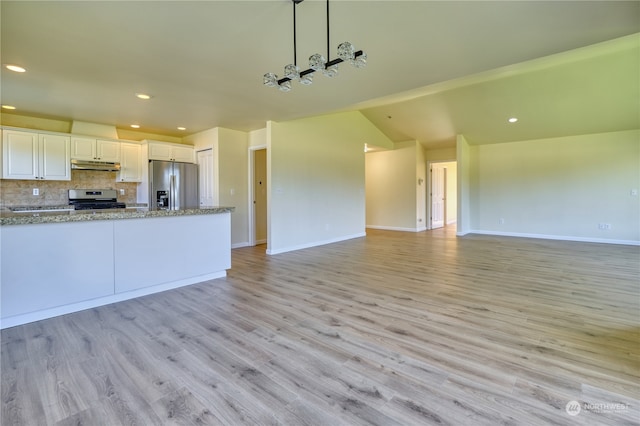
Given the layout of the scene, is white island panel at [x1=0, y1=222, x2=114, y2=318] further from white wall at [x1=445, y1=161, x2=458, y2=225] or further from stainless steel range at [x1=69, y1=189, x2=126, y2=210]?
white wall at [x1=445, y1=161, x2=458, y2=225]

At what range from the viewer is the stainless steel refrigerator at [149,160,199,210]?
19.4ft

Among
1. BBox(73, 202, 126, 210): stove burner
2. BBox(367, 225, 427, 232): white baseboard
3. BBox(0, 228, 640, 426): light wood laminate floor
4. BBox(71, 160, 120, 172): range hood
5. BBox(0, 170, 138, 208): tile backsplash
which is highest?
BBox(71, 160, 120, 172): range hood

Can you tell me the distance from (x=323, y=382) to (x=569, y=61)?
6.15 m

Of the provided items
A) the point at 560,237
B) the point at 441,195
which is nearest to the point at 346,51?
the point at 560,237

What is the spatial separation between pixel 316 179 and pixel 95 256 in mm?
4296

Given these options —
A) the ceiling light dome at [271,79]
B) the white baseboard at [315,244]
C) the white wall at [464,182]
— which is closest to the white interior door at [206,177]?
the white baseboard at [315,244]

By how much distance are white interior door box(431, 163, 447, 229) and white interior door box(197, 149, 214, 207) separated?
695cm

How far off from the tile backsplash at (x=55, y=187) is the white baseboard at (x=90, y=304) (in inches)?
138

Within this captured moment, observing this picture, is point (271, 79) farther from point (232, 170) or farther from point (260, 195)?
point (260, 195)

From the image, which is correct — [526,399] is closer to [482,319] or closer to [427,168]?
[482,319]

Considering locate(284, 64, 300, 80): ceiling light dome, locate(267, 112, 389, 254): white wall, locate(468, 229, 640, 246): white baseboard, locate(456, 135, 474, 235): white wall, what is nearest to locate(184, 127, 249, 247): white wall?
locate(267, 112, 389, 254): white wall

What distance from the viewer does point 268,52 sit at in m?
2.82

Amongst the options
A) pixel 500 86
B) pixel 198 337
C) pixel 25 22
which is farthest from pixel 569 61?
pixel 25 22

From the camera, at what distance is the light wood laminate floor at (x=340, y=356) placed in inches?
60.8
